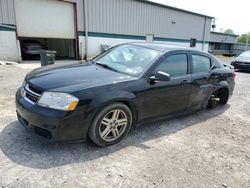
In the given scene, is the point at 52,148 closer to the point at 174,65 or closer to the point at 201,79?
the point at 174,65

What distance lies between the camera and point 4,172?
2434 mm

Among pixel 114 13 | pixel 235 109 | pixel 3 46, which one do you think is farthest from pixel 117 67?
pixel 114 13

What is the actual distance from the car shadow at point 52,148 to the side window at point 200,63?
1392 millimetres

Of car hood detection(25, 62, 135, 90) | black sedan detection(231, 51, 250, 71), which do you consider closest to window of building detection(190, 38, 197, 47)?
black sedan detection(231, 51, 250, 71)

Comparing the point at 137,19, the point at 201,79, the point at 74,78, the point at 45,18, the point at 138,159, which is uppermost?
the point at 137,19

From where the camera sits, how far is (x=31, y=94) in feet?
9.56

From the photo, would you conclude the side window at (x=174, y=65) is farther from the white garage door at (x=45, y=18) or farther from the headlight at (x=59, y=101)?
the white garage door at (x=45, y=18)

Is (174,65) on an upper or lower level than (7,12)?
lower

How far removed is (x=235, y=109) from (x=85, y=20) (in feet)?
39.2

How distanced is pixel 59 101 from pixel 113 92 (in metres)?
0.74

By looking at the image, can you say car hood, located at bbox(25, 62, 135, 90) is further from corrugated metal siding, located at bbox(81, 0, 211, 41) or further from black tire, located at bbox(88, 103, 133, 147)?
corrugated metal siding, located at bbox(81, 0, 211, 41)

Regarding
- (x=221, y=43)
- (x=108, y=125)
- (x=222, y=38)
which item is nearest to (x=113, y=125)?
(x=108, y=125)

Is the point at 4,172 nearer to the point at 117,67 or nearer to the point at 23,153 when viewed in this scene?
the point at 23,153

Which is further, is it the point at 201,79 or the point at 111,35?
the point at 111,35
